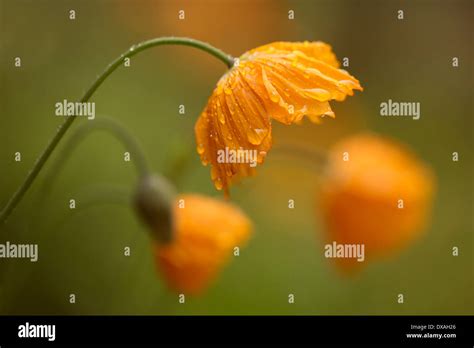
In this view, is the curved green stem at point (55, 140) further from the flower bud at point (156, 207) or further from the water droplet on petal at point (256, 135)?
the flower bud at point (156, 207)

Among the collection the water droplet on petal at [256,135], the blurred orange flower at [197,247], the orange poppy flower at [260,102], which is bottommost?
the blurred orange flower at [197,247]

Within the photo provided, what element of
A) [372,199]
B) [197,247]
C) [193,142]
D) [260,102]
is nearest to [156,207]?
[197,247]

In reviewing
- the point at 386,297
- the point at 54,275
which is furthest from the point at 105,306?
the point at 386,297

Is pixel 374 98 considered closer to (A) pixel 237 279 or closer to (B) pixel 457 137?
(B) pixel 457 137

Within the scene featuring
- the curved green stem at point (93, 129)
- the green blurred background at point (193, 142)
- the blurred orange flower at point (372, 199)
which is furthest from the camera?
the green blurred background at point (193, 142)

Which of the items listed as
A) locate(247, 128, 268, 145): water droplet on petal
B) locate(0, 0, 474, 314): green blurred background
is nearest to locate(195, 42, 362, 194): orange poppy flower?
locate(247, 128, 268, 145): water droplet on petal

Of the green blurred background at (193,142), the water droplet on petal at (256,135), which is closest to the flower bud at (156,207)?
the green blurred background at (193,142)

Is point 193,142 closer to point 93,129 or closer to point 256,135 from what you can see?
point 93,129
